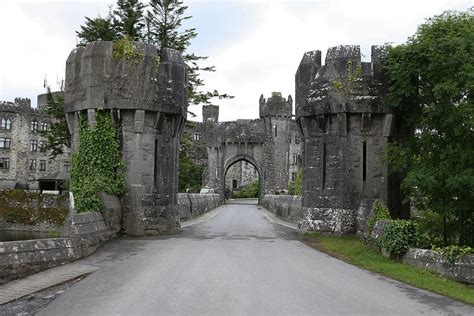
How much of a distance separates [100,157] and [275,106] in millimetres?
46829

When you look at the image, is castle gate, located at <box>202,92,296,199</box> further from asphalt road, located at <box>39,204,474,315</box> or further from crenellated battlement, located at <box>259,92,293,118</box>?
asphalt road, located at <box>39,204,474,315</box>

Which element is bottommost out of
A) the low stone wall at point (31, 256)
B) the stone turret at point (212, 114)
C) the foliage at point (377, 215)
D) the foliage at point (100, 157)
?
the low stone wall at point (31, 256)

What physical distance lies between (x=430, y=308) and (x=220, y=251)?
271 inches

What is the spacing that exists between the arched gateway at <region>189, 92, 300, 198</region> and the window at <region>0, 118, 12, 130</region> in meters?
31.0

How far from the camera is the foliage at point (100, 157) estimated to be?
17.0 m

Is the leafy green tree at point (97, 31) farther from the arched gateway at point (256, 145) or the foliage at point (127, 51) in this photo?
the arched gateway at point (256, 145)

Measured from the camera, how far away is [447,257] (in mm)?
10664

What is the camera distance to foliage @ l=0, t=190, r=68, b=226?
23281 millimetres

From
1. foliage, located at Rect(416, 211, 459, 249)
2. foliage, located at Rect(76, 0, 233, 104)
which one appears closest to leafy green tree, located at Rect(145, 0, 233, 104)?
foliage, located at Rect(76, 0, 233, 104)

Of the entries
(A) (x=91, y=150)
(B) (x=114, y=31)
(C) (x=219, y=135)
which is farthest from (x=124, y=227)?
(C) (x=219, y=135)

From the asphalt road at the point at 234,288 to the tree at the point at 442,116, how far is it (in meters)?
3.37

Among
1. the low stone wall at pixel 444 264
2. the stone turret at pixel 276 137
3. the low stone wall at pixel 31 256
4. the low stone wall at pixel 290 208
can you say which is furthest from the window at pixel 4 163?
the low stone wall at pixel 444 264

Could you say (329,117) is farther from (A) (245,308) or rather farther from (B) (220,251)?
(A) (245,308)

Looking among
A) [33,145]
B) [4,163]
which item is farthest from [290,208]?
[33,145]
